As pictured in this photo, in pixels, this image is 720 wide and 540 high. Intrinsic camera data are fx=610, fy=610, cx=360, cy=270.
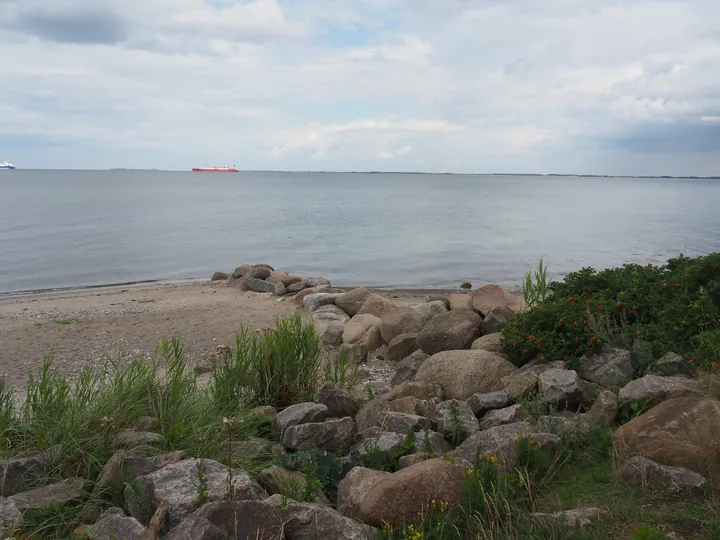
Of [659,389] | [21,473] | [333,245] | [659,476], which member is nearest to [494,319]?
[659,389]

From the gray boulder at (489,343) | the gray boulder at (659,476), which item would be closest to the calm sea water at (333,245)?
the gray boulder at (489,343)

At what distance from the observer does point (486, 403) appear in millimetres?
6340

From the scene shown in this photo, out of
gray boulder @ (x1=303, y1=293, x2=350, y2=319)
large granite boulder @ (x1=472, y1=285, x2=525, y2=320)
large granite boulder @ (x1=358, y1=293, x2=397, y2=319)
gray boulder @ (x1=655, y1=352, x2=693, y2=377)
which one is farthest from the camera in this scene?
gray boulder @ (x1=303, y1=293, x2=350, y2=319)

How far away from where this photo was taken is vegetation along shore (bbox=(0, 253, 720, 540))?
150 inches

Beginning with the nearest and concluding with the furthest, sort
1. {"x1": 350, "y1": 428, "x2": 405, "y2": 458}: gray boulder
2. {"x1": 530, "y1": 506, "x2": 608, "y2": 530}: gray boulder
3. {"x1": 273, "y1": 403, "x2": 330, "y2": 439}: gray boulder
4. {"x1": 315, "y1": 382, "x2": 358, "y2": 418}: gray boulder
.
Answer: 1. {"x1": 530, "y1": 506, "x2": 608, "y2": 530}: gray boulder
2. {"x1": 350, "y1": 428, "x2": 405, "y2": 458}: gray boulder
3. {"x1": 273, "y1": 403, "x2": 330, "y2": 439}: gray boulder
4. {"x1": 315, "y1": 382, "x2": 358, "y2": 418}: gray boulder

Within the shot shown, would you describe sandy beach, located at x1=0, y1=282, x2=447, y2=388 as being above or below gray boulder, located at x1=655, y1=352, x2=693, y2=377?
below

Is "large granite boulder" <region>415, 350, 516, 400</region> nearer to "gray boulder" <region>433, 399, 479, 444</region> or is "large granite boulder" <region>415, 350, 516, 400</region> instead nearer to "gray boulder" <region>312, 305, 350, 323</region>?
"gray boulder" <region>433, 399, 479, 444</region>

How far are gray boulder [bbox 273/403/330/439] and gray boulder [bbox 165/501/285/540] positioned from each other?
2362 mm

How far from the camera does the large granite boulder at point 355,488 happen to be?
4.10m

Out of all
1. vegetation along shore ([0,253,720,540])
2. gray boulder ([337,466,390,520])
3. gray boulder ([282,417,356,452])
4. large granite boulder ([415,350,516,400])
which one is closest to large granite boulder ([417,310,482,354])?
vegetation along shore ([0,253,720,540])

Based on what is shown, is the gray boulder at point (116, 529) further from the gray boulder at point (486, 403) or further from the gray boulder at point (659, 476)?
the gray boulder at point (486, 403)

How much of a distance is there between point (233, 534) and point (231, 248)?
32.5 metres

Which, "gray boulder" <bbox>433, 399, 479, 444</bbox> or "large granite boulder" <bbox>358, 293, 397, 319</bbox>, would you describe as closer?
"gray boulder" <bbox>433, 399, 479, 444</bbox>

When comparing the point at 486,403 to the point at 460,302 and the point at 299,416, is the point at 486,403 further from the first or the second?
the point at 460,302
